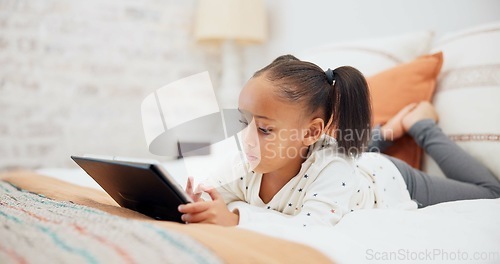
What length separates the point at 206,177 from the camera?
117cm

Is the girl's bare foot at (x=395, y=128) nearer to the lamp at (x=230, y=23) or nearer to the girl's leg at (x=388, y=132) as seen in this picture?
the girl's leg at (x=388, y=132)

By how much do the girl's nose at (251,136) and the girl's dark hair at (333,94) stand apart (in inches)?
3.3

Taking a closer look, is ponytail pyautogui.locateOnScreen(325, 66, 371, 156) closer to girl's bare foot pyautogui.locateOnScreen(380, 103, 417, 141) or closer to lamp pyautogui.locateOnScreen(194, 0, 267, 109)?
girl's bare foot pyautogui.locateOnScreen(380, 103, 417, 141)

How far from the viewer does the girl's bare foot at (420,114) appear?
147 cm

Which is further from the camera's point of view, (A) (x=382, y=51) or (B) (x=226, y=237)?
(A) (x=382, y=51)

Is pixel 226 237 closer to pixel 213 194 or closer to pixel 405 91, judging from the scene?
pixel 213 194

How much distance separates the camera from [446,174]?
1.43 m

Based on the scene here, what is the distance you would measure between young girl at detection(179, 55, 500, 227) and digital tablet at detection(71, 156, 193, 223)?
8cm

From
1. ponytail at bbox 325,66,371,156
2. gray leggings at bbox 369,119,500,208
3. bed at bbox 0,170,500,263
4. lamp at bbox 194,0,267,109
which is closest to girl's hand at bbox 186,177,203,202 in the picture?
bed at bbox 0,170,500,263

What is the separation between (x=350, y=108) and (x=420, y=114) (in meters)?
0.54

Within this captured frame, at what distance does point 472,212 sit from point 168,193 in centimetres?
64

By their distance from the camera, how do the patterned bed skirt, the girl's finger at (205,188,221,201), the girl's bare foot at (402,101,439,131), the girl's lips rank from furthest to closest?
1. the girl's bare foot at (402,101,439,131)
2. the girl's lips
3. the girl's finger at (205,188,221,201)
4. the patterned bed skirt

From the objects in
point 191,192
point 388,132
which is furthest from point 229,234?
point 388,132

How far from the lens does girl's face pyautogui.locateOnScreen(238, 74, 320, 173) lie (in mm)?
979
